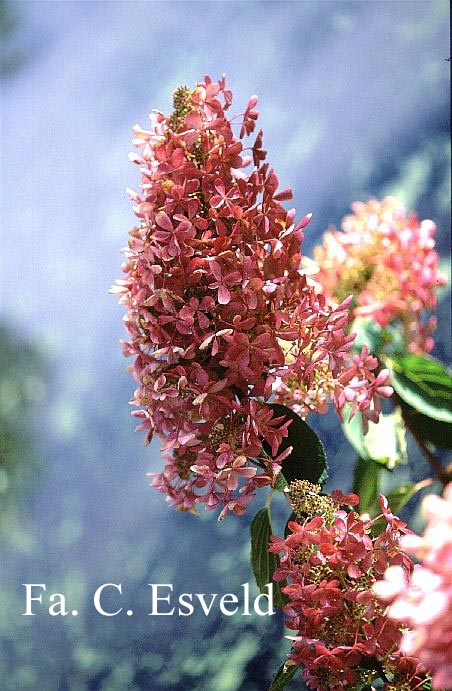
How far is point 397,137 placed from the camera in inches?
44.9

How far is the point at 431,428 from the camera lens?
2.84 ft

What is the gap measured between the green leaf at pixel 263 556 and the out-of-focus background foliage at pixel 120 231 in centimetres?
36

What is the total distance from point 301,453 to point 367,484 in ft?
1.10

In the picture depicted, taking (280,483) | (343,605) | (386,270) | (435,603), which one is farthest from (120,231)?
(435,603)

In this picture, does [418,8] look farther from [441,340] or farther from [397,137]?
[441,340]

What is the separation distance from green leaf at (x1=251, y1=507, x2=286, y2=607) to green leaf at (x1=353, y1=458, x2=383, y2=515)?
240 mm

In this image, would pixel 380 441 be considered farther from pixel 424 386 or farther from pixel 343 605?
pixel 343 605

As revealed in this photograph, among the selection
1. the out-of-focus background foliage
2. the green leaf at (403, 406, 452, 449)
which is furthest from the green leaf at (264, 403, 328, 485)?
the out-of-focus background foliage

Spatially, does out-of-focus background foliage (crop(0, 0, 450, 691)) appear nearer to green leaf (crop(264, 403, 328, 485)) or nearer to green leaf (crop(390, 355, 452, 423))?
green leaf (crop(390, 355, 452, 423))

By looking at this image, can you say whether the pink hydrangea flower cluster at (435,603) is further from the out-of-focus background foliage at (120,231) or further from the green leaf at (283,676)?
the out-of-focus background foliage at (120,231)

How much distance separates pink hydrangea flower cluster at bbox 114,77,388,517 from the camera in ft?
1.84

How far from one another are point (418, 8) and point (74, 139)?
571mm

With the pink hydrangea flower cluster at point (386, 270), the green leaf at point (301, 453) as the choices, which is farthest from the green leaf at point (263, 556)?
the pink hydrangea flower cluster at point (386, 270)

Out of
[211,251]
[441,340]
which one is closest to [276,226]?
[211,251]
